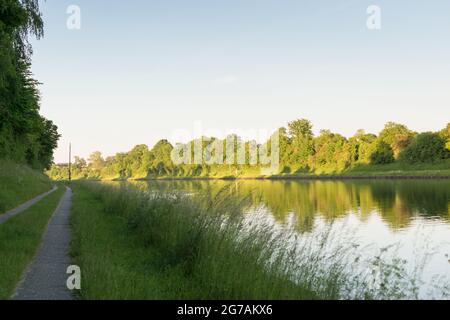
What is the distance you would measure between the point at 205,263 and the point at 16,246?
19.7 ft

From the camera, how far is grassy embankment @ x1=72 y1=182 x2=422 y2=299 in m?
7.52

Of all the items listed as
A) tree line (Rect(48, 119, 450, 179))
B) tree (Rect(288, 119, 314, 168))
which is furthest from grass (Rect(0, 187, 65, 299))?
tree (Rect(288, 119, 314, 168))

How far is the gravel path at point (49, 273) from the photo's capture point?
764 centimetres

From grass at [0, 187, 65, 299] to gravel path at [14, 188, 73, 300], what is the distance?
6.8 inches

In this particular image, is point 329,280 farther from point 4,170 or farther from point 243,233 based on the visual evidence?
point 4,170

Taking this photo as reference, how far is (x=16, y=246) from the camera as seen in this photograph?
1164cm

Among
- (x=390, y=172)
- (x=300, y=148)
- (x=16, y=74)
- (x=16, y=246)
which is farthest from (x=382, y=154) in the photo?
(x=16, y=246)

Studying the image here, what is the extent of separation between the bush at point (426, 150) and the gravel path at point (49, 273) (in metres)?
97.9

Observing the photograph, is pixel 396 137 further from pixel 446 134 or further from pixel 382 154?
pixel 446 134

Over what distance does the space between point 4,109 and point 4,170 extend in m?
20.1

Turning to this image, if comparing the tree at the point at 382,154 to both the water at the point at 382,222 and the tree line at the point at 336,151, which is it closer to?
the tree line at the point at 336,151

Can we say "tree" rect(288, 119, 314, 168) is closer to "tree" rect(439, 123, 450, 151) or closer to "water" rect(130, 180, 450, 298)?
"tree" rect(439, 123, 450, 151)

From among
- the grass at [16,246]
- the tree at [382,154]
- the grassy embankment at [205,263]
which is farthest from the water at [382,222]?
→ the tree at [382,154]

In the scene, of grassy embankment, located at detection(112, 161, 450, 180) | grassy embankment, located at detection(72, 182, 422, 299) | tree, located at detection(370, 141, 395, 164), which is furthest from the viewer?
tree, located at detection(370, 141, 395, 164)
